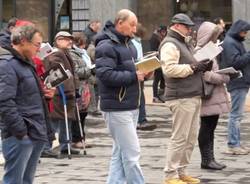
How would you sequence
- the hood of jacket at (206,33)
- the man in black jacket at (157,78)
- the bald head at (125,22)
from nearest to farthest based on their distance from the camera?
the bald head at (125,22) < the hood of jacket at (206,33) < the man in black jacket at (157,78)

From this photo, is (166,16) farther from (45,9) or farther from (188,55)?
(188,55)

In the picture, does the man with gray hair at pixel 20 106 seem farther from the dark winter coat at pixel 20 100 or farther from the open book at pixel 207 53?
the open book at pixel 207 53

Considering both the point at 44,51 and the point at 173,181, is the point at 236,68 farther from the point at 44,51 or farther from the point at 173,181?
the point at 44,51

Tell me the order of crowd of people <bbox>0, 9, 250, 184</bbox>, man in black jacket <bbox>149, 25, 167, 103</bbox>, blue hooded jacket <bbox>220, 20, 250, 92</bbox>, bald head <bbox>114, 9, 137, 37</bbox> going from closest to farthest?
crowd of people <bbox>0, 9, 250, 184</bbox>
bald head <bbox>114, 9, 137, 37</bbox>
blue hooded jacket <bbox>220, 20, 250, 92</bbox>
man in black jacket <bbox>149, 25, 167, 103</bbox>

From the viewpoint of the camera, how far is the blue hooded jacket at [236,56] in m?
10.1

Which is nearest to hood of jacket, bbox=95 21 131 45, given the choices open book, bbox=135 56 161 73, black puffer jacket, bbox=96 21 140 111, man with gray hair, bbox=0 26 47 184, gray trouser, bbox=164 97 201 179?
black puffer jacket, bbox=96 21 140 111

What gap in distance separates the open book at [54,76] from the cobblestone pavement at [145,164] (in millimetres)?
1153

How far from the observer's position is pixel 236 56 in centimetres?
1011

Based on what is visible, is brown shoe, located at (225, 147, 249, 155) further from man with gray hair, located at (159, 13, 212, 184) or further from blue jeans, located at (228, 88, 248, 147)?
man with gray hair, located at (159, 13, 212, 184)

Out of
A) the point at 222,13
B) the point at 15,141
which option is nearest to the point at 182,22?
the point at 15,141

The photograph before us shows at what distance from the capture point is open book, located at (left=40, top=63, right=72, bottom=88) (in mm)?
8867

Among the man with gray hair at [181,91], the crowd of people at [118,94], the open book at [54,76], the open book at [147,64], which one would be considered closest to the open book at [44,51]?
the crowd of people at [118,94]

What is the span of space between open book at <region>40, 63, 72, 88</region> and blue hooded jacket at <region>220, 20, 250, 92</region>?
2347 mm

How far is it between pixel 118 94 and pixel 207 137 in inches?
93.7
